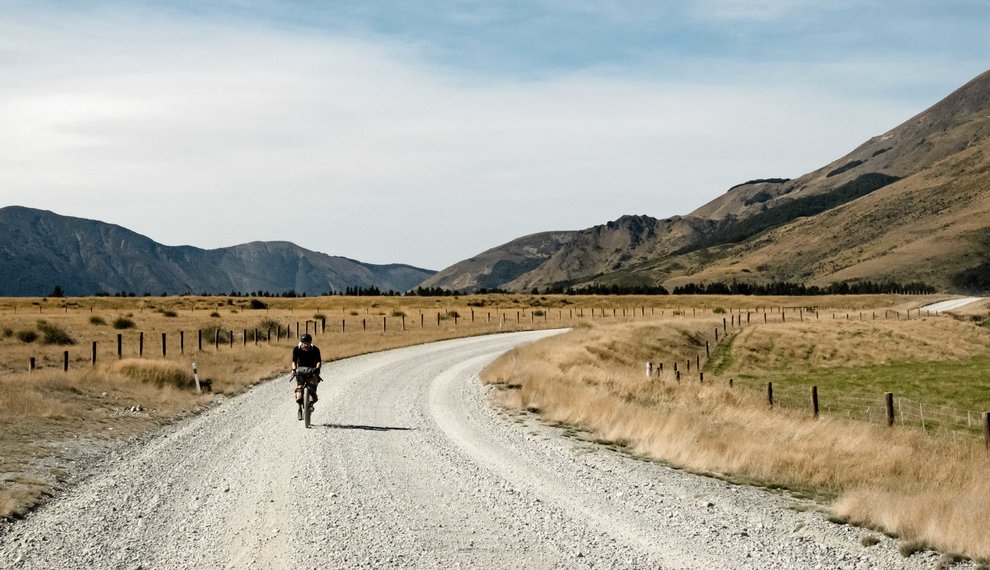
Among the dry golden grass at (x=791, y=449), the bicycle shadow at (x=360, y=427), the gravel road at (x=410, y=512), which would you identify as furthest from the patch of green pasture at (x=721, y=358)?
the gravel road at (x=410, y=512)

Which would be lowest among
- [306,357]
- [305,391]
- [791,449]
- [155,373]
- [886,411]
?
[886,411]

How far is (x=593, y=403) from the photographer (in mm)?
20312

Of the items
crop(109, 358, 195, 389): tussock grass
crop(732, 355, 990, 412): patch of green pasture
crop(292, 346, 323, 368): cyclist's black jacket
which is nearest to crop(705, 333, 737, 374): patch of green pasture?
crop(732, 355, 990, 412): patch of green pasture

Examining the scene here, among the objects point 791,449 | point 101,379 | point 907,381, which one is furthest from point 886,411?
point 101,379

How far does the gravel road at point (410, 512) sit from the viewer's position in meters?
8.72

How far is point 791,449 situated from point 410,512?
794 centimetres

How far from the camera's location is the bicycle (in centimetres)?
1833

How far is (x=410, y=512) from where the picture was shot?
34.8 feet

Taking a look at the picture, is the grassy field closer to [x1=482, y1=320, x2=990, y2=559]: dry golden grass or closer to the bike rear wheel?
the bike rear wheel

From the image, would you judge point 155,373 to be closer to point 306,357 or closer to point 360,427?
point 306,357

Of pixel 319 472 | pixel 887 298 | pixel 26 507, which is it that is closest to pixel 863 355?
pixel 319 472

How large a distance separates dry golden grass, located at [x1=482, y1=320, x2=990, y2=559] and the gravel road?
2.03 ft

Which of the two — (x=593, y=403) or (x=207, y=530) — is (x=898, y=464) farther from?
(x=207, y=530)

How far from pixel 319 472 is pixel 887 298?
470 feet
